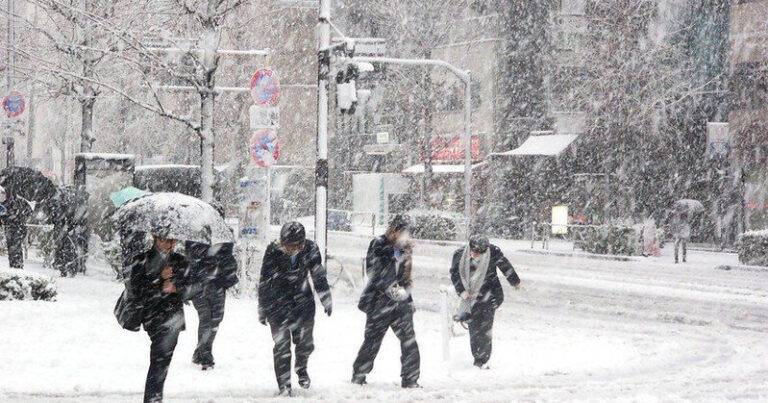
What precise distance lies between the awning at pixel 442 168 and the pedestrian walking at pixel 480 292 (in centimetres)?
3341

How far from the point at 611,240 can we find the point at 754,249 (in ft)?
17.0

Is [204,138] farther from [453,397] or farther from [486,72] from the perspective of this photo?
[486,72]

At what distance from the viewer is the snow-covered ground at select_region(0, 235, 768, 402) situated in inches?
373

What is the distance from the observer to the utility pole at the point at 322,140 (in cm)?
1677

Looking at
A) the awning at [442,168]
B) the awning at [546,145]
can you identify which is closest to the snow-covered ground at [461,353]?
the awning at [546,145]

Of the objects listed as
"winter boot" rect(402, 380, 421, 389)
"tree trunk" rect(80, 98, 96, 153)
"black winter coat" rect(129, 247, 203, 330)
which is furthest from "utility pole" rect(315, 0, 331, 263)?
"tree trunk" rect(80, 98, 96, 153)

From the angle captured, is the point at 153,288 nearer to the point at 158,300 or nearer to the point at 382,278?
the point at 158,300

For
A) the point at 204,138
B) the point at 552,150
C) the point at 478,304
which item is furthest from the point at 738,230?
the point at 478,304

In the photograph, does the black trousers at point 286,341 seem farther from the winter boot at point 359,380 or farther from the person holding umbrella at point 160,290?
the person holding umbrella at point 160,290

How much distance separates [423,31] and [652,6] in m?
10.5

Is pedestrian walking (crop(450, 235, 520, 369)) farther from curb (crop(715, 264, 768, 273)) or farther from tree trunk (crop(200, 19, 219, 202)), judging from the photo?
curb (crop(715, 264, 768, 273))

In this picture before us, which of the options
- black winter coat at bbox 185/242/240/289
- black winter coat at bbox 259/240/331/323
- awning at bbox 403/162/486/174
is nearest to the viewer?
black winter coat at bbox 259/240/331/323

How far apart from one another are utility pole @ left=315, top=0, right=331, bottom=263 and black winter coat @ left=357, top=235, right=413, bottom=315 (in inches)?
276

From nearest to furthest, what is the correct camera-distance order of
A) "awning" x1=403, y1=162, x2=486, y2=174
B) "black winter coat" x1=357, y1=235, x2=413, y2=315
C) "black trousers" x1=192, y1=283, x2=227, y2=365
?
"black winter coat" x1=357, y1=235, x2=413, y2=315
"black trousers" x1=192, y1=283, x2=227, y2=365
"awning" x1=403, y1=162, x2=486, y2=174
